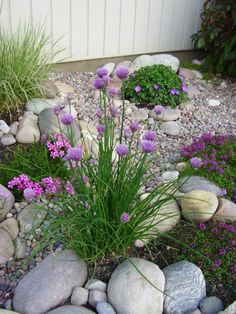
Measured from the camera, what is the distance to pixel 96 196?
205 centimetres

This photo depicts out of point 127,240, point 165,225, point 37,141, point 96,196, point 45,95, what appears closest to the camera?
point 96,196

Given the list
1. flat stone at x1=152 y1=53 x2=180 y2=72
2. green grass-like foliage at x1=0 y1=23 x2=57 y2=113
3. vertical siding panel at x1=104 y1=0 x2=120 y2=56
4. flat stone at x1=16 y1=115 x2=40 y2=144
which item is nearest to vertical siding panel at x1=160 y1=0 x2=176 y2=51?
flat stone at x1=152 y1=53 x2=180 y2=72

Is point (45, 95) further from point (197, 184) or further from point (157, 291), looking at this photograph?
point (157, 291)

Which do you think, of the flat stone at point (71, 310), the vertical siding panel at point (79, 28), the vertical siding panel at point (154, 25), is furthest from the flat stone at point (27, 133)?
the vertical siding panel at point (154, 25)

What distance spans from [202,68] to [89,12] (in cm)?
155

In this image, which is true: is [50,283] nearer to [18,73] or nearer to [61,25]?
[18,73]

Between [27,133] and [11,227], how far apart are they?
0.96 metres

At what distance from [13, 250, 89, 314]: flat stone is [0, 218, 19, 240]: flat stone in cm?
35

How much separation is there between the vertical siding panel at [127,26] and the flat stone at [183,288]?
343cm

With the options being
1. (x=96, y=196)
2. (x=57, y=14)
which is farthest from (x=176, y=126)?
(x=96, y=196)

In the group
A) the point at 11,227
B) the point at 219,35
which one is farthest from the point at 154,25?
the point at 11,227

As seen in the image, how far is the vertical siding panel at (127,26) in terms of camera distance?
4.96 m

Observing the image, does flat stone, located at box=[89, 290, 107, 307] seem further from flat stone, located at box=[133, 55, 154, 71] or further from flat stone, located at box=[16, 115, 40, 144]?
flat stone, located at box=[133, 55, 154, 71]

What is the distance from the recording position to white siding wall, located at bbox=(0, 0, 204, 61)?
14.4ft
